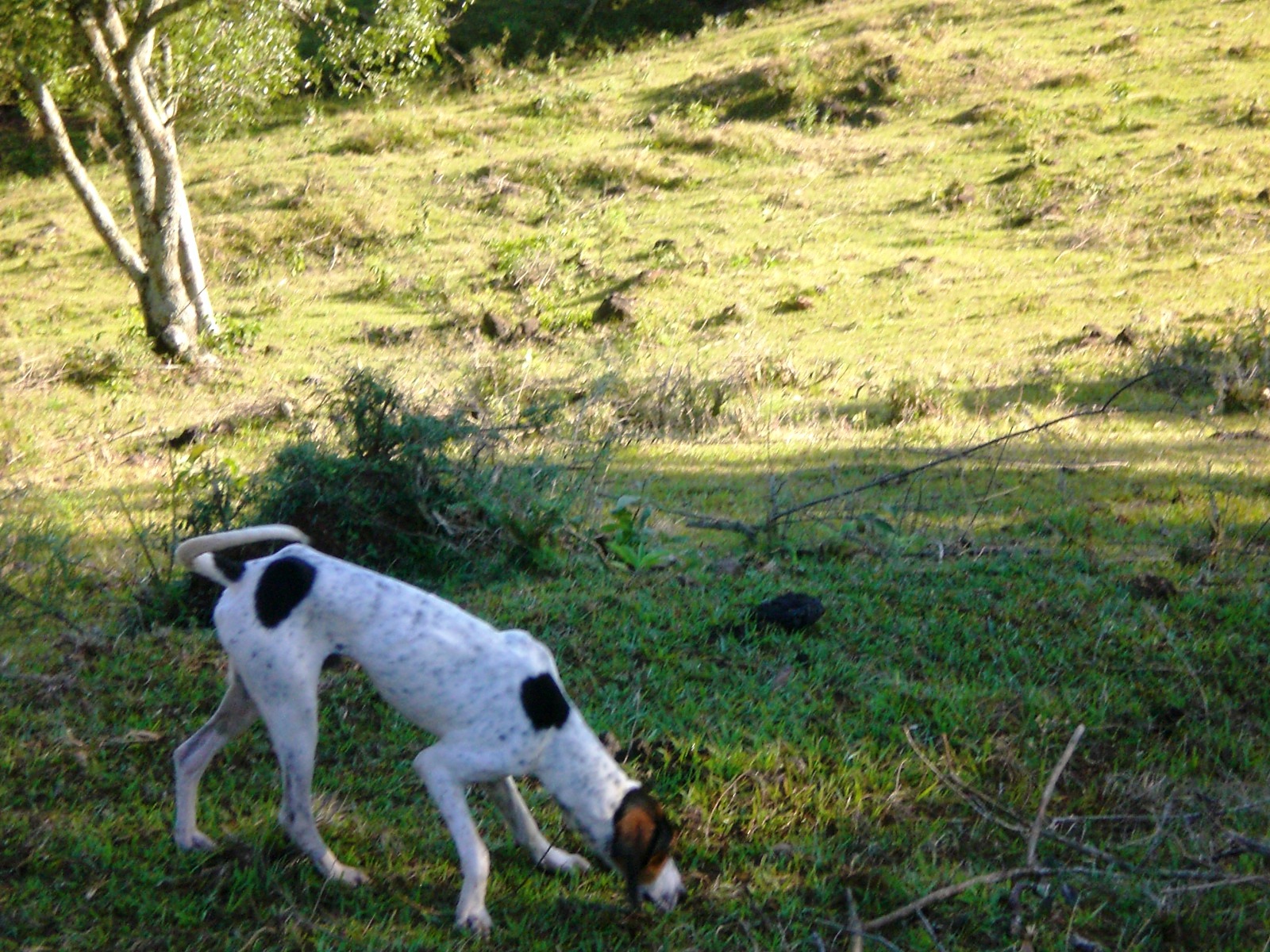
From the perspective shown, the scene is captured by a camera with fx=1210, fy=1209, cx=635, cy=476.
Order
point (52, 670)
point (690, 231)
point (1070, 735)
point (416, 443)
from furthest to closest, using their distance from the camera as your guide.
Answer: point (690, 231) < point (416, 443) < point (52, 670) < point (1070, 735)

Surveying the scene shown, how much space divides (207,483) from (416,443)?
1185 mm

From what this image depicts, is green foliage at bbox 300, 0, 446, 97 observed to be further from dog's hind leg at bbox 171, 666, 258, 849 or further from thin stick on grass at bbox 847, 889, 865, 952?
thin stick on grass at bbox 847, 889, 865, 952

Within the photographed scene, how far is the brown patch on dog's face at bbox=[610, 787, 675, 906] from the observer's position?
3.46 metres

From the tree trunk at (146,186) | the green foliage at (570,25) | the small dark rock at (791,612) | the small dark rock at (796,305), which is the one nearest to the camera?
the small dark rock at (791,612)

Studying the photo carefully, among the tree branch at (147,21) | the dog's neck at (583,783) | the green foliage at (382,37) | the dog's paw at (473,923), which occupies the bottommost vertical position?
the dog's paw at (473,923)

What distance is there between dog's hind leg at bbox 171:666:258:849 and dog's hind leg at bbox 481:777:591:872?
2.76ft

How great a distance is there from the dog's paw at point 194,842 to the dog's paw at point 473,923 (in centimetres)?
90

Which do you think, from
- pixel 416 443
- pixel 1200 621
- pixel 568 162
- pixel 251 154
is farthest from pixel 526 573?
Answer: pixel 251 154

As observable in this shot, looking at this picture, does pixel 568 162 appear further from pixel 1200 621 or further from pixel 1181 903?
pixel 1181 903

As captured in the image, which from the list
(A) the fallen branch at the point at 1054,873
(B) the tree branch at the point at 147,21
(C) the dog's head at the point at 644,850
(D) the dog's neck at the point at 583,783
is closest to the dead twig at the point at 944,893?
(A) the fallen branch at the point at 1054,873

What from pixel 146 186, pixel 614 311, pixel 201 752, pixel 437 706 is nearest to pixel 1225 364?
pixel 614 311

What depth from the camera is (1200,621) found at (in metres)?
5.21

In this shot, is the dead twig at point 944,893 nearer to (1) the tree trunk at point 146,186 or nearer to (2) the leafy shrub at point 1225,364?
(2) the leafy shrub at point 1225,364

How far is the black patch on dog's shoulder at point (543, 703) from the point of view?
358 centimetres
